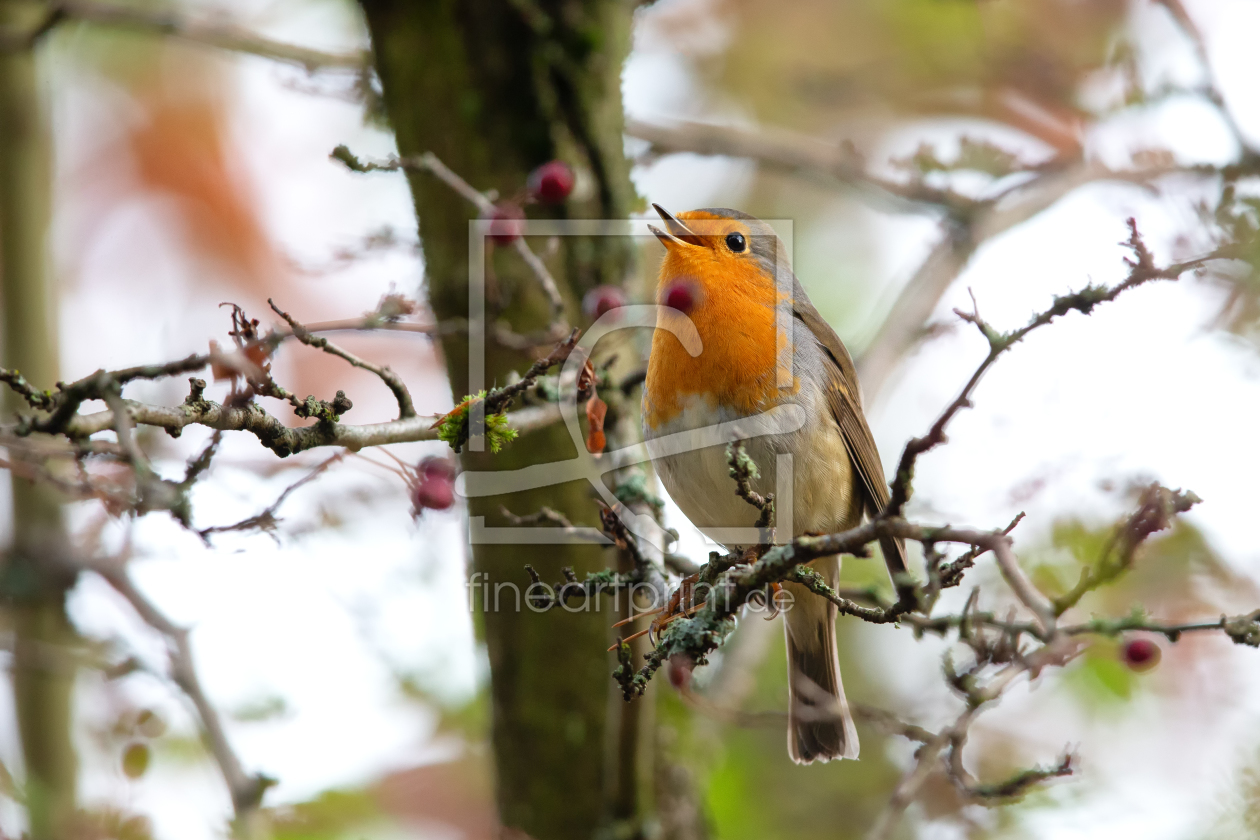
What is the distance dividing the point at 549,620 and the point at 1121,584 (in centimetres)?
298

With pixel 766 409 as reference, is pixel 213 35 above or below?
above

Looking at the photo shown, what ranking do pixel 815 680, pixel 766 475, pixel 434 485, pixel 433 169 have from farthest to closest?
pixel 815 680 → pixel 766 475 → pixel 433 169 → pixel 434 485

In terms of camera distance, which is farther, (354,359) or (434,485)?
(434,485)

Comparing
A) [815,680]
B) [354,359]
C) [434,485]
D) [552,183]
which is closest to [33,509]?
[434,485]

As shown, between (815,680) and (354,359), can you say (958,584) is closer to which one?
(354,359)

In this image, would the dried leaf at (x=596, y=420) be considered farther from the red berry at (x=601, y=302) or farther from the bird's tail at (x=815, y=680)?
the bird's tail at (x=815, y=680)

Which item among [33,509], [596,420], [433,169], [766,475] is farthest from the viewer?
[33,509]

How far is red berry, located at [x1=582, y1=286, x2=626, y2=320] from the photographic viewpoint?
3.78m

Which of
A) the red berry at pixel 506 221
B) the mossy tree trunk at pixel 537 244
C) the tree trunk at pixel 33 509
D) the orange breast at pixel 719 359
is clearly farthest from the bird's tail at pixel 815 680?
the tree trunk at pixel 33 509

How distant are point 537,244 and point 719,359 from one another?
3.36ft

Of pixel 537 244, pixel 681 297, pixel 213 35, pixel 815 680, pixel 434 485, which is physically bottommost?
pixel 815 680

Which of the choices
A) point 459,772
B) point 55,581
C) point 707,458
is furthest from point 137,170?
point 707,458

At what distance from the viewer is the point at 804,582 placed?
2205mm

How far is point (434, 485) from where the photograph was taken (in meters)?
2.76
